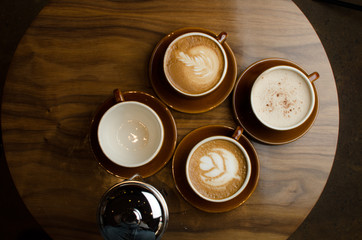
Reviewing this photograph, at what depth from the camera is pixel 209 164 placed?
1.25 m

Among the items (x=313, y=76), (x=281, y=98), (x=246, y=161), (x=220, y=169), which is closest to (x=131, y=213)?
(x=220, y=169)

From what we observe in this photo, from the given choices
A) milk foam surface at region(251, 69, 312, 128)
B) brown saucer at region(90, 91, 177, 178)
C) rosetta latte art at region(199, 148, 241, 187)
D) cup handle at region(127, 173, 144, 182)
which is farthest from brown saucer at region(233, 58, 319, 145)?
cup handle at region(127, 173, 144, 182)

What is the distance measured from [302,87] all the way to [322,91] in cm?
14

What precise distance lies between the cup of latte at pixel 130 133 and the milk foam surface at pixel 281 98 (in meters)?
0.44

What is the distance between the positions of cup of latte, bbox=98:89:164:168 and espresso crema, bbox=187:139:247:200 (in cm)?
19

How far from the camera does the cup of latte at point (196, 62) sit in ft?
4.07

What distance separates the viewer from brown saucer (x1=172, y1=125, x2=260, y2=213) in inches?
49.3

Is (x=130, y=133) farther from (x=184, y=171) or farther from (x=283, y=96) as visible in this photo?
(x=283, y=96)

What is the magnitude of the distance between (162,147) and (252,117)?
41cm

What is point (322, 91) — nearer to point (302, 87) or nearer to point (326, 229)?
point (302, 87)

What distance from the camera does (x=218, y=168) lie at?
1.25 meters

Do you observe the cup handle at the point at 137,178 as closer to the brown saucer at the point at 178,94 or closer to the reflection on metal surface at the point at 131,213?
the reflection on metal surface at the point at 131,213

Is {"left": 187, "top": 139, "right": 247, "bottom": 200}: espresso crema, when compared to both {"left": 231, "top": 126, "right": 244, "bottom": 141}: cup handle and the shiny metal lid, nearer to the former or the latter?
{"left": 231, "top": 126, "right": 244, "bottom": 141}: cup handle

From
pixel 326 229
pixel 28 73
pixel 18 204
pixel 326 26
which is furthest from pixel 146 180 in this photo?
pixel 326 26
